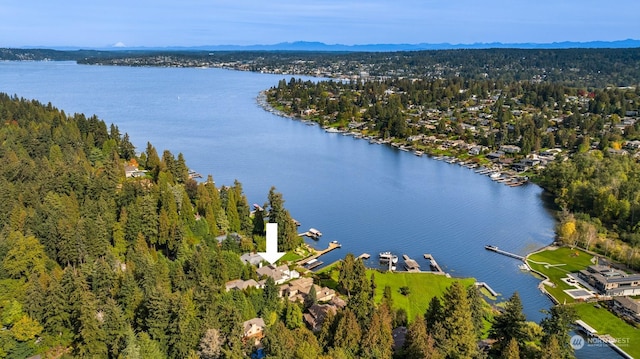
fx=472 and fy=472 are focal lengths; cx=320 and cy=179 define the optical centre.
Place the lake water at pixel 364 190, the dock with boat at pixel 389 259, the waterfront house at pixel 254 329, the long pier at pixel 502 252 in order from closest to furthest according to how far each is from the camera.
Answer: the waterfront house at pixel 254 329
the dock with boat at pixel 389 259
the long pier at pixel 502 252
the lake water at pixel 364 190

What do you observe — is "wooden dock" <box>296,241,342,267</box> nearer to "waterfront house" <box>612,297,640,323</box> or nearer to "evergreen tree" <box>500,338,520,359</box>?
"evergreen tree" <box>500,338,520,359</box>

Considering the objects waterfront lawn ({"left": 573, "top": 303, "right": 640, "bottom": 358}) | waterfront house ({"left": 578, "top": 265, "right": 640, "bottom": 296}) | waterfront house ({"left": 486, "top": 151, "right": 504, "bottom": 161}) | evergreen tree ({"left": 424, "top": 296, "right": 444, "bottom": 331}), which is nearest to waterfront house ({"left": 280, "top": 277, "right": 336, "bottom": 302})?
evergreen tree ({"left": 424, "top": 296, "right": 444, "bottom": 331})

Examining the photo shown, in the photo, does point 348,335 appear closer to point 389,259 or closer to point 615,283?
point 389,259

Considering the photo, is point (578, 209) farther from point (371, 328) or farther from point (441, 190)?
point (371, 328)

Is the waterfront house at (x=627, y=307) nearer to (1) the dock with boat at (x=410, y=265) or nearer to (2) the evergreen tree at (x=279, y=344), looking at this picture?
(1) the dock with boat at (x=410, y=265)

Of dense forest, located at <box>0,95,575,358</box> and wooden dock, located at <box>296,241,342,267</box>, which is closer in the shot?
dense forest, located at <box>0,95,575,358</box>

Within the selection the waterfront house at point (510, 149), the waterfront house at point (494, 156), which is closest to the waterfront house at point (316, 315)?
the waterfront house at point (494, 156)

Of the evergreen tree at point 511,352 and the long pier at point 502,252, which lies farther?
the long pier at point 502,252
